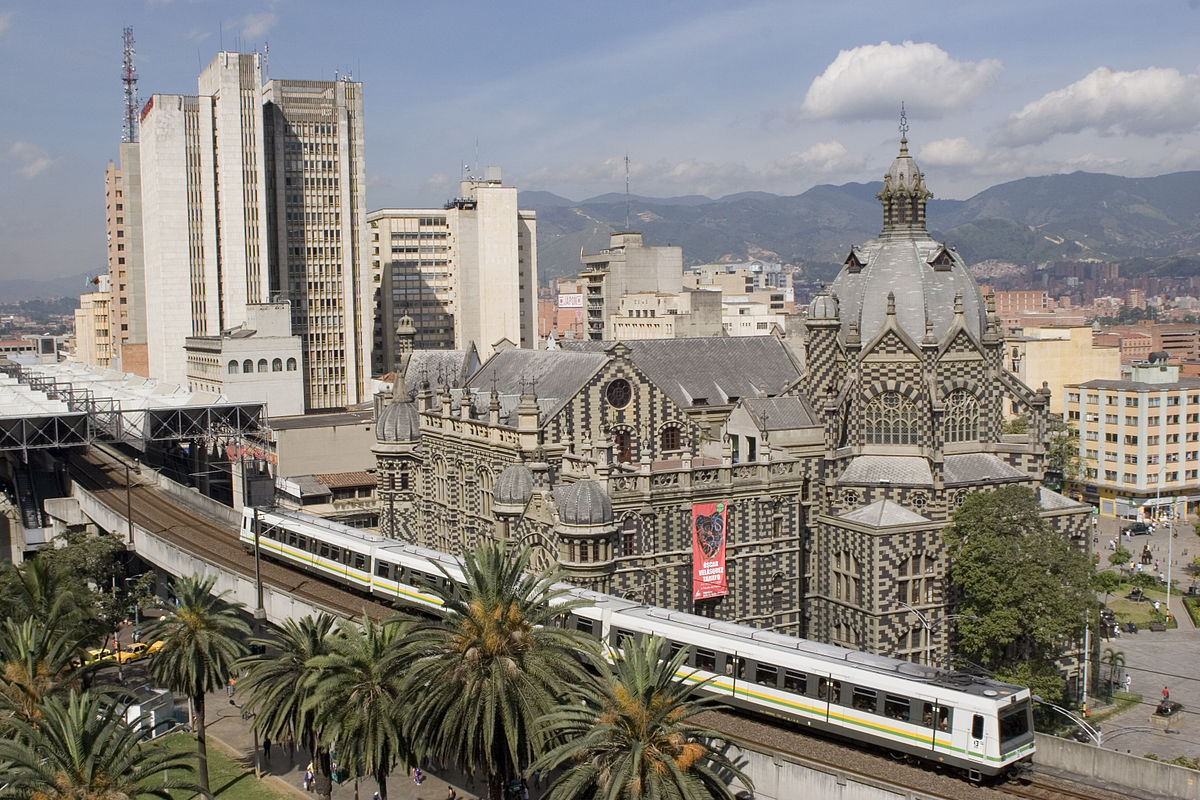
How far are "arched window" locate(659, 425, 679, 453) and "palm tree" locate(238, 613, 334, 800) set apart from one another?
114ft

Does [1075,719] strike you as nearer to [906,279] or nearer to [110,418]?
[906,279]

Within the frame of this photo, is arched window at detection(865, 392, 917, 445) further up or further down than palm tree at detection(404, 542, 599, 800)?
further up

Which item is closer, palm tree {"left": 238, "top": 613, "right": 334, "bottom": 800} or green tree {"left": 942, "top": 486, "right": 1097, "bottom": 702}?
palm tree {"left": 238, "top": 613, "right": 334, "bottom": 800}

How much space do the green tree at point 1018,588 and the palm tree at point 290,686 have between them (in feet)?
114

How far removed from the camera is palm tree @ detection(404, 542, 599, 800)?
152 ft

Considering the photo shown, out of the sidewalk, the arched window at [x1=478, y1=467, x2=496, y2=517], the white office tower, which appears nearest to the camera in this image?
the sidewalk

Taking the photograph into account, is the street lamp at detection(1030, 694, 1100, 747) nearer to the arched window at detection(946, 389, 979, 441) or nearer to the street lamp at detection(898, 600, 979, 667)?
the street lamp at detection(898, 600, 979, 667)

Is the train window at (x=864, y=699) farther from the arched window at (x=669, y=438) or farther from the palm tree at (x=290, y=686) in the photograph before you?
the arched window at (x=669, y=438)

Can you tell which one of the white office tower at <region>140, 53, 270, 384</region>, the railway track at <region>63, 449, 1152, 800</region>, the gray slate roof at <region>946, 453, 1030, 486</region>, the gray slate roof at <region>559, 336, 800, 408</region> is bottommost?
the railway track at <region>63, 449, 1152, 800</region>

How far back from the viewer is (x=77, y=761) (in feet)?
135

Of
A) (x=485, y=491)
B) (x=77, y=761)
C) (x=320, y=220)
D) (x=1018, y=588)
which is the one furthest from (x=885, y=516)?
(x=320, y=220)

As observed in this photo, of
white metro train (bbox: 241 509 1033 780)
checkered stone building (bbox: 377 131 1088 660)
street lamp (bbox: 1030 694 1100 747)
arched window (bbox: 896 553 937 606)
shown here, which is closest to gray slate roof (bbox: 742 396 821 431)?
checkered stone building (bbox: 377 131 1088 660)

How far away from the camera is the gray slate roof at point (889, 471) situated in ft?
256

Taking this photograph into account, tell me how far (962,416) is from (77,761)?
5786 cm
